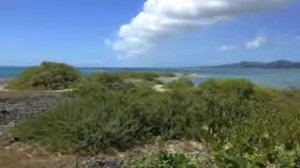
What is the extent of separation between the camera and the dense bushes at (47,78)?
1350 inches

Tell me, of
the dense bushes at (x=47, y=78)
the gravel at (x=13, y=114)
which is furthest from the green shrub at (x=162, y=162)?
the dense bushes at (x=47, y=78)

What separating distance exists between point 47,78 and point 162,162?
27.5m

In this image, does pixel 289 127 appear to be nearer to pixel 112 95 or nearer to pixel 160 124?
pixel 160 124

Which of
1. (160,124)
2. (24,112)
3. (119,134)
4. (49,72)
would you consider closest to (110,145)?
(119,134)

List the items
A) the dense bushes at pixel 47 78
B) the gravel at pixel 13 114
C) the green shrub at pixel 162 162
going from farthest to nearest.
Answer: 1. the dense bushes at pixel 47 78
2. the gravel at pixel 13 114
3. the green shrub at pixel 162 162

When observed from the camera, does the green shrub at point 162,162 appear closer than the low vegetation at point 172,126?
Yes

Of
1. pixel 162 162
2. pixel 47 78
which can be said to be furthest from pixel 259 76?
pixel 162 162

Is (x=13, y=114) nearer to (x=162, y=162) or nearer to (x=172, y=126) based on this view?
(x=172, y=126)

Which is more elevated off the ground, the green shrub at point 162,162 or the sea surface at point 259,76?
the green shrub at point 162,162

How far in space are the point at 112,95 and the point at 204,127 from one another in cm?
270

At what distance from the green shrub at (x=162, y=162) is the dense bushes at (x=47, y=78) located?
2601 centimetres

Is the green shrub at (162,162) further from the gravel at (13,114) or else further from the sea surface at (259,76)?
the sea surface at (259,76)

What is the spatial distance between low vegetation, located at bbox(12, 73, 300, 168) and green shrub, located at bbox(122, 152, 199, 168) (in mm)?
682

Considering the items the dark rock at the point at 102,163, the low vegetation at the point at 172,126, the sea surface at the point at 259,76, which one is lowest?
the sea surface at the point at 259,76
